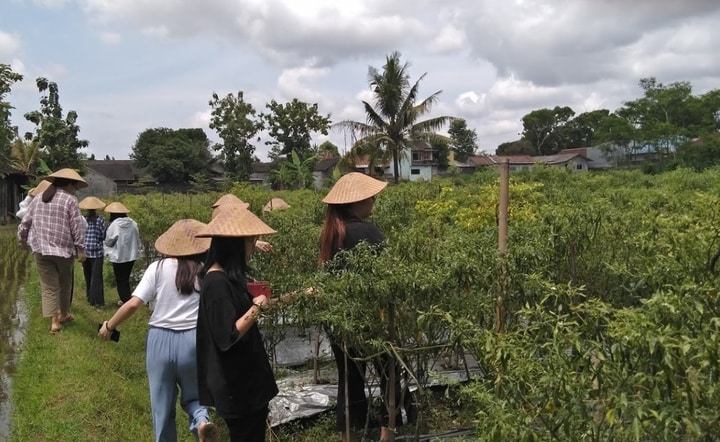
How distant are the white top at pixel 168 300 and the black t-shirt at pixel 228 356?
53 centimetres

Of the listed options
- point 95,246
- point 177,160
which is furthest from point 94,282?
point 177,160

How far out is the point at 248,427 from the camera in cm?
302

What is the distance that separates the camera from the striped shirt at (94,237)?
25.9ft

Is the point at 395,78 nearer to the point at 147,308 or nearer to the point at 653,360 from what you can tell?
the point at 147,308

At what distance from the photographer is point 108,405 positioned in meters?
4.86

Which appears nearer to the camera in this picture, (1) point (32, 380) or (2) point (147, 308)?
(1) point (32, 380)

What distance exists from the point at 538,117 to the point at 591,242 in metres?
69.8

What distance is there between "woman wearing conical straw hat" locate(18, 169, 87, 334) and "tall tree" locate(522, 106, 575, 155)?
67.9 m

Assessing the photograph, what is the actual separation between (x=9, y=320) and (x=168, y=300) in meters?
6.28

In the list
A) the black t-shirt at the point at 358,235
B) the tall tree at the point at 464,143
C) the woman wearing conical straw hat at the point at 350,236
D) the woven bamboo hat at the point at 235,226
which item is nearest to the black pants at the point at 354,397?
the woman wearing conical straw hat at the point at 350,236

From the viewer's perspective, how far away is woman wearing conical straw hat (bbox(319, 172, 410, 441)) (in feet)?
12.0

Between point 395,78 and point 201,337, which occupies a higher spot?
point 395,78

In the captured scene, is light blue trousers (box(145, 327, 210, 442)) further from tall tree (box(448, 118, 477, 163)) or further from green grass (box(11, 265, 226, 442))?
tall tree (box(448, 118, 477, 163))

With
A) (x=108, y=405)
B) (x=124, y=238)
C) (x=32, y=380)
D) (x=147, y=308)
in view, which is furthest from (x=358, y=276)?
(x=147, y=308)
